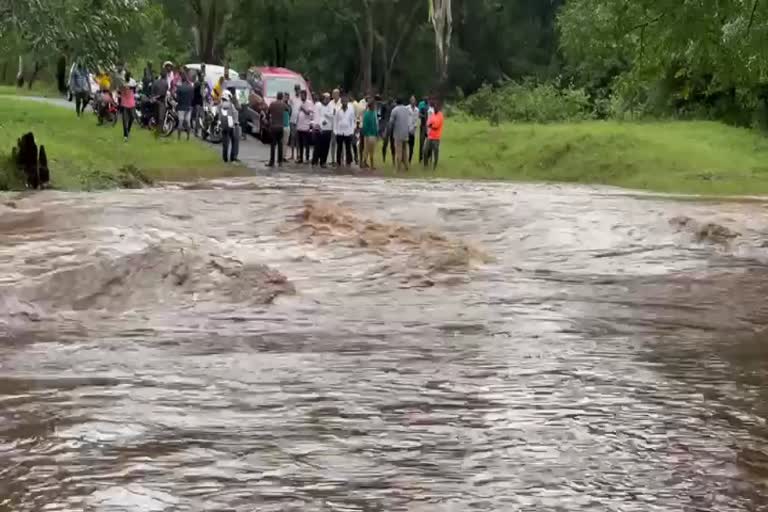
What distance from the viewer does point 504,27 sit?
55.8 meters

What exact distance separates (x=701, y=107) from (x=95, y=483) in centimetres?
3455

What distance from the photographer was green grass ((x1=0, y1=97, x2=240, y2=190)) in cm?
2191

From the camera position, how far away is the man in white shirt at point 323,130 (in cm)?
2686

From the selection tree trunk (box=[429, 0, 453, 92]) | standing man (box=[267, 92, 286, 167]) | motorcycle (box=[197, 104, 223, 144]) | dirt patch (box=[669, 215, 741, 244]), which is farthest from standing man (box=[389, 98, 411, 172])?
tree trunk (box=[429, 0, 453, 92])

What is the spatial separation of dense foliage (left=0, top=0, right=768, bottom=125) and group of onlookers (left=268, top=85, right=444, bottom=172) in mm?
3491

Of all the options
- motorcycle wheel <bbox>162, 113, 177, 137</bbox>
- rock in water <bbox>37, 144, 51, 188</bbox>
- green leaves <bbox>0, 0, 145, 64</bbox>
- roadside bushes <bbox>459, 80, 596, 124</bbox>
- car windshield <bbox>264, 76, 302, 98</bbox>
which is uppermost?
green leaves <bbox>0, 0, 145, 64</bbox>

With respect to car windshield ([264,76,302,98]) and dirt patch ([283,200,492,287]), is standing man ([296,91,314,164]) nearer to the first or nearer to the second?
car windshield ([264,76,302,98])

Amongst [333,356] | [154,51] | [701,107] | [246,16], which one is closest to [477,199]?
[333,356]

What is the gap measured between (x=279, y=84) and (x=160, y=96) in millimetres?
5742

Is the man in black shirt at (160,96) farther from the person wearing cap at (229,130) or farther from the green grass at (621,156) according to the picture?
the green grass at (621,156)

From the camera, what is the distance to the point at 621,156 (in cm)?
2995

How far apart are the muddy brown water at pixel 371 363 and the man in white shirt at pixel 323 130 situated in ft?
29.4

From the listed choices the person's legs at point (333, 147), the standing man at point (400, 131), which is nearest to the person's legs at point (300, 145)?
the person's legs at point (333, 147)

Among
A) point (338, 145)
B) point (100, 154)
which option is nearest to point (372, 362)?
point (100, 154)
